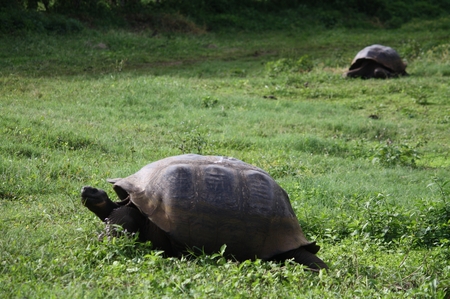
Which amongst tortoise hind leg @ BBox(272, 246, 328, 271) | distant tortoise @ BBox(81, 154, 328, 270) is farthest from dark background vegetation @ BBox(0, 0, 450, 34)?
tortoise hind leg @ BBox(272, 246, 328, 271)

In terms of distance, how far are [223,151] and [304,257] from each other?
345 cm

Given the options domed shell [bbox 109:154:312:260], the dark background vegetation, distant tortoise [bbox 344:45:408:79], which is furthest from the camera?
the dark background vegetation

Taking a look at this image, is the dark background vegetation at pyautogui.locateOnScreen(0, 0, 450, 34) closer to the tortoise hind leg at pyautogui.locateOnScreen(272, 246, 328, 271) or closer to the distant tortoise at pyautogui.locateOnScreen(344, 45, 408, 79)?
the distant tortoise at pyautogui.locateOnScreen(344, 45, 408, 79)

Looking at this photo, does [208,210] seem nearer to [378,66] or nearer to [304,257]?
[304,257]

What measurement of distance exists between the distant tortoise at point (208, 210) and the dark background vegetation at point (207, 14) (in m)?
12.5

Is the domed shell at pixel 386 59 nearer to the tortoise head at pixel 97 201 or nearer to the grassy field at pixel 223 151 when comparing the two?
the grassy field at pixel 223 151

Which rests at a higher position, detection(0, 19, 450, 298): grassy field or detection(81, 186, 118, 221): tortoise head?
detection(81, 186, 118, 221): tortoise head

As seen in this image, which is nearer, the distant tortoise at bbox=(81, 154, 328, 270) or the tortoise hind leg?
the distant tortoise at bbox=(81, 154, 328, 270)

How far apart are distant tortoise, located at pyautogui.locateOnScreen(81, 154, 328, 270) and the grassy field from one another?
186mm

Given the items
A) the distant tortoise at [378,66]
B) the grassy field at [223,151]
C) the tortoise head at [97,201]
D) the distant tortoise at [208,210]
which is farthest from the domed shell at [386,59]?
the tortoise head at [97,201]

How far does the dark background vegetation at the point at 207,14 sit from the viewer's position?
16672mm

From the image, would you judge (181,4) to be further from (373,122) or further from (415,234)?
(415,234)

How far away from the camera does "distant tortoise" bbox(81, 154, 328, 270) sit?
4.12 m

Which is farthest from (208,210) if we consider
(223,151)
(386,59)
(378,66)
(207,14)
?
(207,14)
